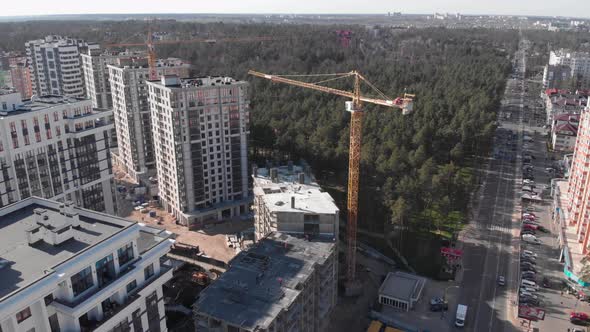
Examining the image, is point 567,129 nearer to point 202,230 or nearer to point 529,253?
point 529,253

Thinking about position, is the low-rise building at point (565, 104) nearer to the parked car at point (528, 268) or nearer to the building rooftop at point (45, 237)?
the parked car at point (528, 268)

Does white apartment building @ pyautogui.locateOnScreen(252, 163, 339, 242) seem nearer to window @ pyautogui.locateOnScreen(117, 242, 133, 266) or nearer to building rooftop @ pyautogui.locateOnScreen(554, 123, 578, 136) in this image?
window @ pyautogui.locateOnScreen(117, 242, 133, 266)

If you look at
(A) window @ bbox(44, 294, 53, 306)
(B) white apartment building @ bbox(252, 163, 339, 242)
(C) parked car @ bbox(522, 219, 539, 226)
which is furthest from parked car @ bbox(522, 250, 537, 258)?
(A) window @ bbox(44, 294, 53, 306)

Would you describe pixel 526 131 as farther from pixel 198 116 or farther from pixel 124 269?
pixel 124 269

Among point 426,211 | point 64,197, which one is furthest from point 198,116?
point 426,211

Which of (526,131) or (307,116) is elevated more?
A: (307,116)

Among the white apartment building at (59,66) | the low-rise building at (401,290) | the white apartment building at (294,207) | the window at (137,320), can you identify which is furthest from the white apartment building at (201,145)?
the white apartment building at (59,66)
